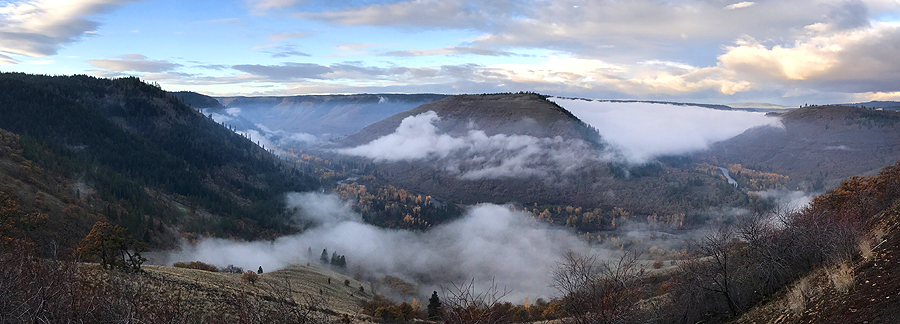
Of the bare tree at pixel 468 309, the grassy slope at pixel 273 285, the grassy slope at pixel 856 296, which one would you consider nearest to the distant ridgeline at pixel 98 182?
the grassy slope at pixel 273 285

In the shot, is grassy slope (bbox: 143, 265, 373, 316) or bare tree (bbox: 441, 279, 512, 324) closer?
bare tree (bbox: 441, 279, 512, 324)

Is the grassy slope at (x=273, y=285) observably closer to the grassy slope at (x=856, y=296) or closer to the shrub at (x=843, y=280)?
the grassy slope at (x=856, y=296)

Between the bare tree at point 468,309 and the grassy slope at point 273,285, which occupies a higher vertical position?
the bare tree at point 468,309

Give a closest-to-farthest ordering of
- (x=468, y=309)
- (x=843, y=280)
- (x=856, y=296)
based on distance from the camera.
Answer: (x=856, y=296)
(x=468, y=309)
(x=843, y=280)

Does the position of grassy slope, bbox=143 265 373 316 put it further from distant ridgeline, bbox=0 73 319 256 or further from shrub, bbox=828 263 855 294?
shrub, bbox=828 263 855 294

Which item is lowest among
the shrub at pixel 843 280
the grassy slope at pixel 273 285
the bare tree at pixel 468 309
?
the grassy slope at pixel 273 285

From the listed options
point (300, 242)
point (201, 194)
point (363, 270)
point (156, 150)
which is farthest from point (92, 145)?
point (363, 270)

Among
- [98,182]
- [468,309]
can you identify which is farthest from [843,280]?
[98,182]

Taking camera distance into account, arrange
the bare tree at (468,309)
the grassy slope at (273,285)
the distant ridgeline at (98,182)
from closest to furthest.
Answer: the bare tree at (468,309)
the grassy slope at (273,285)
the distant ridgeline at (98,182)

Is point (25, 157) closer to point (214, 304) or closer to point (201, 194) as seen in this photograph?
point (201, 194)

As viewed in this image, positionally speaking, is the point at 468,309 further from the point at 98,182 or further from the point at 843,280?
the point at 98,182

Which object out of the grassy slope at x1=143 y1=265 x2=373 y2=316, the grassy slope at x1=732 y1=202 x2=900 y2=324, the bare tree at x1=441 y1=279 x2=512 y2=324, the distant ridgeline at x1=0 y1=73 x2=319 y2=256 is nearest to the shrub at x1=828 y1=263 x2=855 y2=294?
the grassy slope at x1=732 y1=202 x2=900 y2=324
